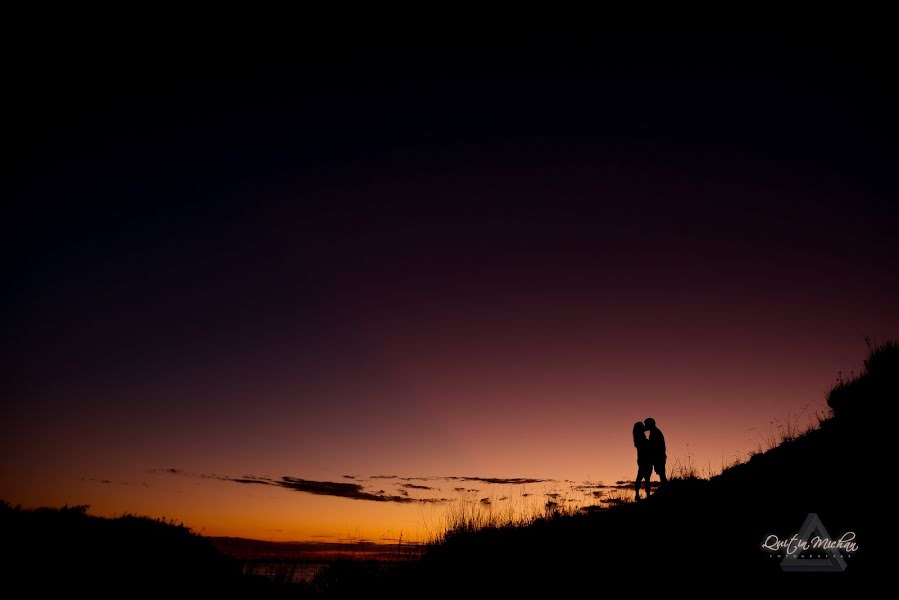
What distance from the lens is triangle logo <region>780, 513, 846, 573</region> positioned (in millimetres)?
6746

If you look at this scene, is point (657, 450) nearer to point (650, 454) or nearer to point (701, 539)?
point (650, 454)

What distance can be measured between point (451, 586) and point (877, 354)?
1590 cm

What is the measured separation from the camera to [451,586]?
30.0 feet

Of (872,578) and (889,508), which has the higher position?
(889,508)

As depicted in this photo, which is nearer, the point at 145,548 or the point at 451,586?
the point at 451,586

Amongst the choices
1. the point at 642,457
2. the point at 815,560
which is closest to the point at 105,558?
the point at 642,457

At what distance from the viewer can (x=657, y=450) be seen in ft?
47.1

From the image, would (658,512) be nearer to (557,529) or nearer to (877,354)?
(557,529)

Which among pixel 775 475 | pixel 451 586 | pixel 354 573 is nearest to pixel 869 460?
pixel 775 475

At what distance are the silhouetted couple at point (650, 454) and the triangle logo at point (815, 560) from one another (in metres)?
6.65

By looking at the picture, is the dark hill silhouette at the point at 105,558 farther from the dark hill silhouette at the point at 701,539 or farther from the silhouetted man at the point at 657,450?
the silhouetted man at the point at 657,450
